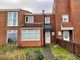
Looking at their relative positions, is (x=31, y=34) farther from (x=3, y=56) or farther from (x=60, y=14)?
(x=3, y=56)

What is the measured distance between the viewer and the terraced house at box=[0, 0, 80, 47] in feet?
106

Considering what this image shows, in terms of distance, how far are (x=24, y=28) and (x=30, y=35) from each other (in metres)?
1.55

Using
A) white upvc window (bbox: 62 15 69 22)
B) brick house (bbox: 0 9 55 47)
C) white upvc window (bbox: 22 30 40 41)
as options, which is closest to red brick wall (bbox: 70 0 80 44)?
white upvc window (bbox: 62 15 69 22)

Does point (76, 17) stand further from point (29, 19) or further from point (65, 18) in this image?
Result: point (29, 19)

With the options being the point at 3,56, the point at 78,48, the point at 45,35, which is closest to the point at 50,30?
the point at 45,35

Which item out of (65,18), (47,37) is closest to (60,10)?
(65,18)

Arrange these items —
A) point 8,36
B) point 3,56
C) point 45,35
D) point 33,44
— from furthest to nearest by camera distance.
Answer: point 45,35 < point 8,36 < point 33,44 < point 3,56

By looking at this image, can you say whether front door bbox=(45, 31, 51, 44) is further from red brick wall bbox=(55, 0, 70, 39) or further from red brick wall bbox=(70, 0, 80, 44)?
red brick wall bbox=(70, 0, 80, 44)

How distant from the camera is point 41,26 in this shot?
33.6 m

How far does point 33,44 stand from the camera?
31781 mm

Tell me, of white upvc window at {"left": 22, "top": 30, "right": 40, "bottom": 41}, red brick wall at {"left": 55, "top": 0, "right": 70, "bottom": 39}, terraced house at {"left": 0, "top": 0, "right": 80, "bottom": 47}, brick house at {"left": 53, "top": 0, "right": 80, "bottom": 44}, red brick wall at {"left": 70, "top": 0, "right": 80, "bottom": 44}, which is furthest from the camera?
red brick wall at {"left": 55, "top": 0, "right": 70, "bottom": 39}

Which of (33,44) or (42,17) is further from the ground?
(42,17)

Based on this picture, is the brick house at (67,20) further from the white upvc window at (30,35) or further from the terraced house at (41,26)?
the white upvc window at (30,35)

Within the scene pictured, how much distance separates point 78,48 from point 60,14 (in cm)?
1929
